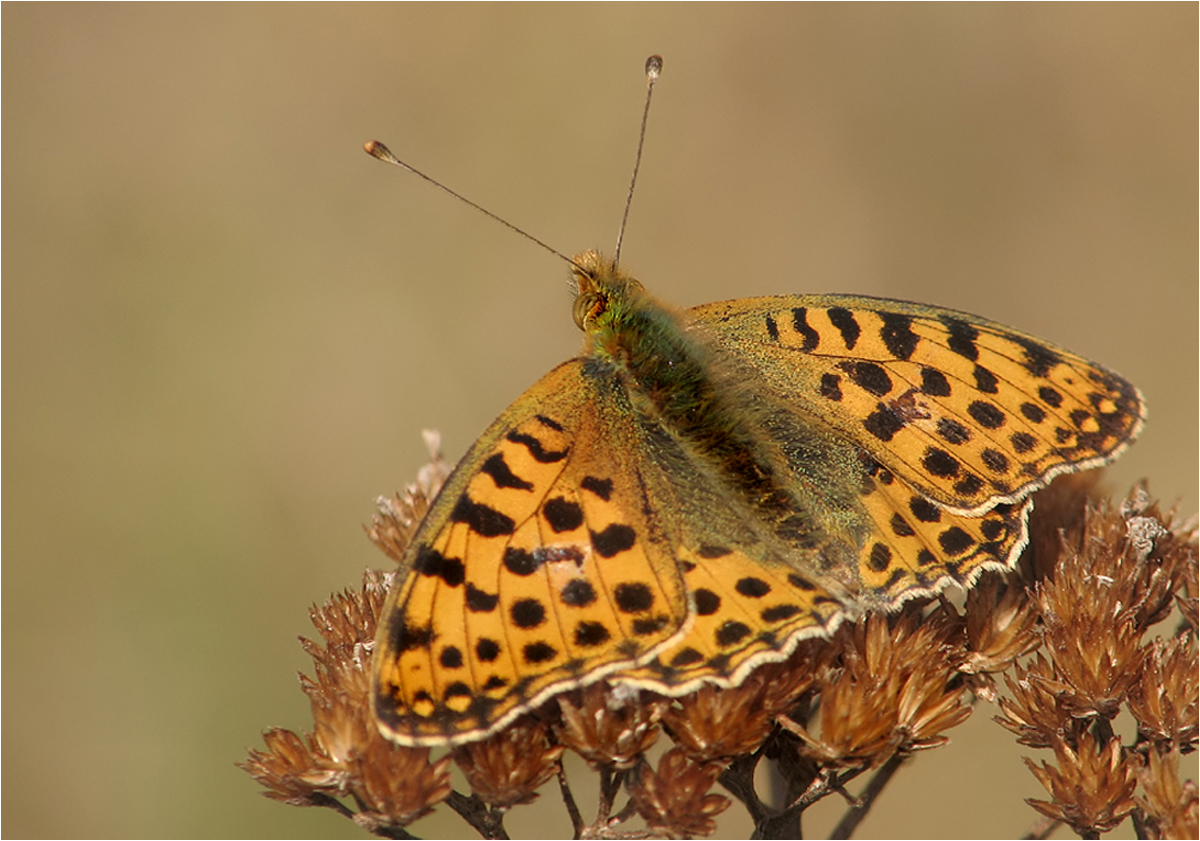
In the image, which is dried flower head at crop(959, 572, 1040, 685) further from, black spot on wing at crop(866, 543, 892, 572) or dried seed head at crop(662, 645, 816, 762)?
dried seed head at crop(662, 645, 816, 762)

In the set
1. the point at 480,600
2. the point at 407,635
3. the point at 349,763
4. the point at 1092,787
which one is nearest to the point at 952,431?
the point at 1092,787

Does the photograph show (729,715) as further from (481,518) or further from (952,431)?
(952,431)

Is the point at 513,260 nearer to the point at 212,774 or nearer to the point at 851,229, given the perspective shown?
the point at 851,229

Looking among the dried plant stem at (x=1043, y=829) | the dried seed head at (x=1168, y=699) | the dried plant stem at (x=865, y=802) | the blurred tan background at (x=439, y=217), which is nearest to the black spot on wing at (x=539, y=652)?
the dried plant stem at (x=865, y=802)

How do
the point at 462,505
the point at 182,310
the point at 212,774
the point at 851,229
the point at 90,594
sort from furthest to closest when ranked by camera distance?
the point at 851,229 < the point at 182,310 < the point at 90,594 < the point at 212,774 < the point at 462,505

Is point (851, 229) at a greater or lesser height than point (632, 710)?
greater

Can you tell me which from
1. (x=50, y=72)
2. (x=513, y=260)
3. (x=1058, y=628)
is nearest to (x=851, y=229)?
(x=513, y=260)

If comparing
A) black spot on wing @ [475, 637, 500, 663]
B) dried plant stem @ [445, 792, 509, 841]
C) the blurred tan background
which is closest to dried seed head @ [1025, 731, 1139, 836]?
dried plant stem @ [445, 792, 509, 841]

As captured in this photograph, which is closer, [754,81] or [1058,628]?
[1058,628]
